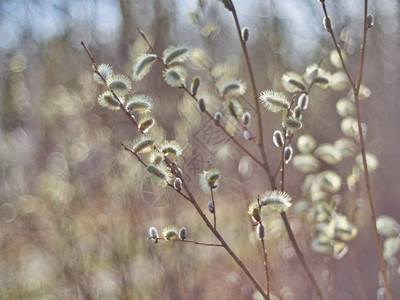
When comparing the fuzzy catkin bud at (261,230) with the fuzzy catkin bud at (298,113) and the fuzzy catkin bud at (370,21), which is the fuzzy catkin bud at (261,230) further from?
the fuzzy catkin bud at (370,21)

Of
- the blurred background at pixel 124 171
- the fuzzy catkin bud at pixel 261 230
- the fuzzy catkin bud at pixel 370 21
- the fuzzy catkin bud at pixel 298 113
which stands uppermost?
the blurred background at pixel 124 171

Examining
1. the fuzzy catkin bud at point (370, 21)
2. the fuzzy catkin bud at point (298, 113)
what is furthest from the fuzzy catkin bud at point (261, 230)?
the fuzzy catkin bud at point (370, 21)

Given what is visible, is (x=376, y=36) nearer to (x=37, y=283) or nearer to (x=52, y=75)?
(x=52, y=75)

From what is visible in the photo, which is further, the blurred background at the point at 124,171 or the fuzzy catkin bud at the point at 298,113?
the blurred background at the point at 124,171

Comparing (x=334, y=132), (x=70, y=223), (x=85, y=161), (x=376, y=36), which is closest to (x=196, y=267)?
(x=70, y=223)

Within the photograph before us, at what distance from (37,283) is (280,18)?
2.85m

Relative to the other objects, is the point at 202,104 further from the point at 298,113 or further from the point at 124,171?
the point at 124,171

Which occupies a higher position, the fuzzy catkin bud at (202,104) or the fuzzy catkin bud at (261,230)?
the fuzzy catkin bud at (202,104)

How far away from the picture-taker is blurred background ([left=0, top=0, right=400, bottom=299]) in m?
2.50

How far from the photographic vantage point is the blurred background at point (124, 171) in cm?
250

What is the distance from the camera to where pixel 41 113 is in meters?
3.24

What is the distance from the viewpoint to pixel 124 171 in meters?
2.51

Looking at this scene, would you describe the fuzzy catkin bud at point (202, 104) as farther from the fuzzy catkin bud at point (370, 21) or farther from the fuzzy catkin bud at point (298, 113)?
the fuzzy catkin bud at point (370, 21)

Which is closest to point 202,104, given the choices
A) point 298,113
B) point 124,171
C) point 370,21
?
point 298,113
